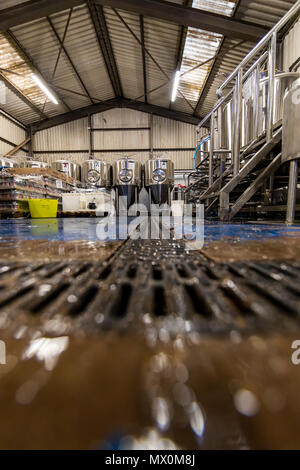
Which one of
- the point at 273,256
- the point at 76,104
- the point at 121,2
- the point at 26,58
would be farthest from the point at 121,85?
the point at 273,256

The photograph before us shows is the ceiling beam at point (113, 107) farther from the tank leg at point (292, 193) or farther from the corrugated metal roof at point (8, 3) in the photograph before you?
the tank leg at point (292, 193)

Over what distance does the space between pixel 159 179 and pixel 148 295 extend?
788 centimetres

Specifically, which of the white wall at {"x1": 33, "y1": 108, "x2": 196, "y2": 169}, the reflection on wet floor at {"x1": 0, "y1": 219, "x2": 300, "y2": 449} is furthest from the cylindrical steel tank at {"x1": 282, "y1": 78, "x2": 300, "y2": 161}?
the white wall at {"x1": 33, "y1": 108, "x2": 196, "y2": 169}

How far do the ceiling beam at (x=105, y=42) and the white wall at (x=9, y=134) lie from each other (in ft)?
14.1

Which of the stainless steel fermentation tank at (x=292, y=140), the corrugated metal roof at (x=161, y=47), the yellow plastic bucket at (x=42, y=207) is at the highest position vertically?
the corrugated metal roof at (x=161, y=47)

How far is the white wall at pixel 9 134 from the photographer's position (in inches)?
374

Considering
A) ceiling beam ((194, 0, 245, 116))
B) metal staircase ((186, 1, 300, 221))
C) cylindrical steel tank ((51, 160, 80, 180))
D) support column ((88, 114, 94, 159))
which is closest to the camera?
metal staircase ((186, 1, 300, 221))

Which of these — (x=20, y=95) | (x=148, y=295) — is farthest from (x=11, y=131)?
(x=148, y=295)

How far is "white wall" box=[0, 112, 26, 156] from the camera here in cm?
950

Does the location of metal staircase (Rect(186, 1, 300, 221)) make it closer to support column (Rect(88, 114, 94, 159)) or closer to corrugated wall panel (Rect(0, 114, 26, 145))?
support column (Rect(88, 114, 94, 159))

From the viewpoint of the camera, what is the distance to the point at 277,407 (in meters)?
0.23

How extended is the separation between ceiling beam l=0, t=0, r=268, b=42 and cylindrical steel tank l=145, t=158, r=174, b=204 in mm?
3554

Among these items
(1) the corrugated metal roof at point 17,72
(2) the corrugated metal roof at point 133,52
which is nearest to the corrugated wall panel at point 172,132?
(2) the corrugated metal roof at point 133,52

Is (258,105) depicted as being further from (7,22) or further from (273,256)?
(7,22)
